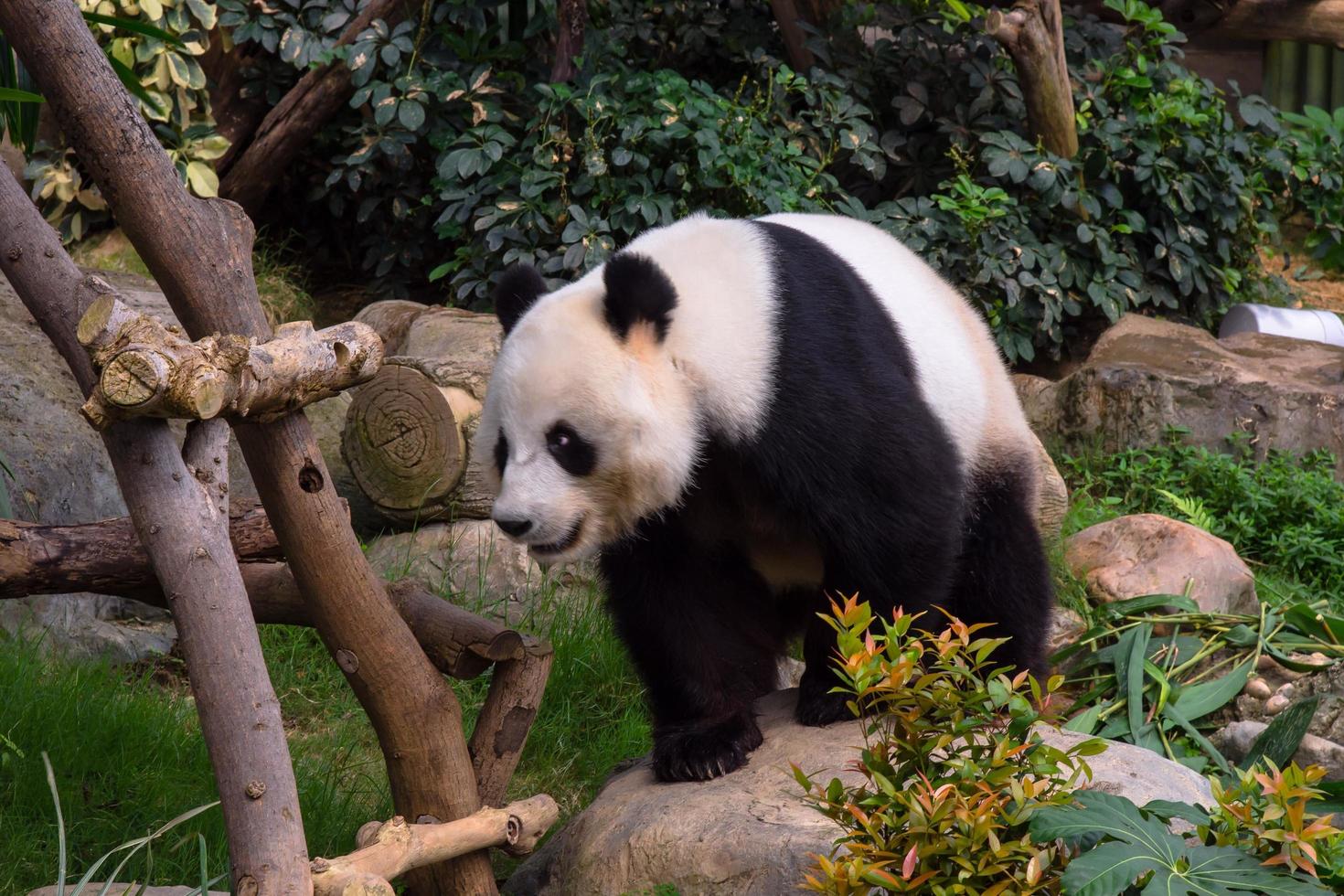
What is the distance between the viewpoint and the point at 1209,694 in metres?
4.01

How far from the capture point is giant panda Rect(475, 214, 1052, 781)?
2836 millimetres

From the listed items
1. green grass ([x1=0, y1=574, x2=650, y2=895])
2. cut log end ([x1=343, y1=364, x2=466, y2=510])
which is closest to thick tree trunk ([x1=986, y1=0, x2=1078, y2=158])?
cut log end ([x1=343, y1=364, x2=466, y2=510])

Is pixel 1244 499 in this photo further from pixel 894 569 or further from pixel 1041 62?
pixel 894 569

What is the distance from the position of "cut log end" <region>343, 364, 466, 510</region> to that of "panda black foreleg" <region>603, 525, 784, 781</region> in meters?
1.56

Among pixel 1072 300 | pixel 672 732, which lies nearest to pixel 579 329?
pixel 672 732

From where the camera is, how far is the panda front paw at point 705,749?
3129mm

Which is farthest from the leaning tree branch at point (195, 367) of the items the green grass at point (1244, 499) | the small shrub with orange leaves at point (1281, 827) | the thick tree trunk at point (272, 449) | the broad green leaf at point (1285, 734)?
the green grass at point (1244, 499)

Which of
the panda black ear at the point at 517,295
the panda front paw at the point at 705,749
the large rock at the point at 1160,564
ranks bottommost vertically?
the large rock at the point at 1160,564

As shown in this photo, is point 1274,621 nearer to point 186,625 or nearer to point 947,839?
point 947,839

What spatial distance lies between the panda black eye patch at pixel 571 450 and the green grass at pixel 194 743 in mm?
1080

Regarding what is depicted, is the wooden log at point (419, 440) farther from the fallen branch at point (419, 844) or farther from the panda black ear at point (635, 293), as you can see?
the fallen branch at point (419, 844)

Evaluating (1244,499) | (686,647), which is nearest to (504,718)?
(686,647)

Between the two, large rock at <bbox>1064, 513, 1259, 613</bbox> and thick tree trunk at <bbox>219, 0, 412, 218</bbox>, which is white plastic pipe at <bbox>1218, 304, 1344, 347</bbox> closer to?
large rock at <bbox>1064, 513, 1259, 613</bbox>

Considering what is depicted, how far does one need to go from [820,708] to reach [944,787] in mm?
1223
